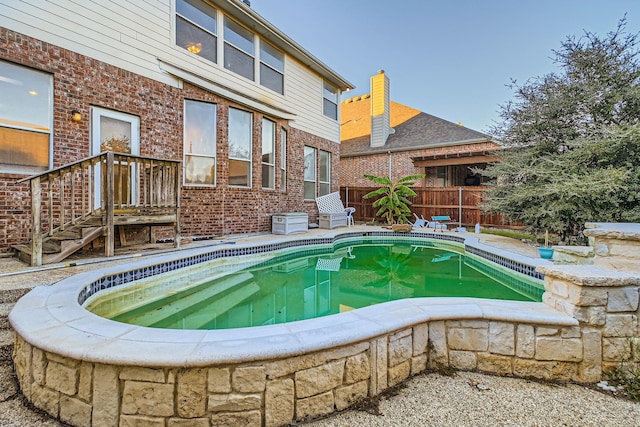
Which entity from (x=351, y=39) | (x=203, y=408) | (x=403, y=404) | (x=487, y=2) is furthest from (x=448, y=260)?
(x=351, y=39)

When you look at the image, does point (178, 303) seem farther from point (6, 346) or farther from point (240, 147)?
point (240, 147)

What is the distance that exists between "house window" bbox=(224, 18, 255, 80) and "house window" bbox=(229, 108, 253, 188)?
1.16 metres

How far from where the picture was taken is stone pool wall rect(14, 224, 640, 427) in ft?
5.71

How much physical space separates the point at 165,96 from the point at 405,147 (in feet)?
37.4

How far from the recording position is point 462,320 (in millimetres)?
2479

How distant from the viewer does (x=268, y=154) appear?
9711 mm

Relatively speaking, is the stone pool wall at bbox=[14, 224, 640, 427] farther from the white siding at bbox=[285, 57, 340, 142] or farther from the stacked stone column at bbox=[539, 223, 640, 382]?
the white siding at bbox=[285, 57, 340, 142]

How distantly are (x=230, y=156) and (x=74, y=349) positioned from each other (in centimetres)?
707

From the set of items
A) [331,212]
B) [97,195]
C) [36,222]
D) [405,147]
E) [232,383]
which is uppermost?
[405,147]

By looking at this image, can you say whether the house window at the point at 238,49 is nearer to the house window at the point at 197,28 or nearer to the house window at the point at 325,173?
the house window at the point at 197,28

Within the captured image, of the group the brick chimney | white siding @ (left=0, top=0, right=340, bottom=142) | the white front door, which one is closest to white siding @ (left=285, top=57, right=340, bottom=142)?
white siding @ (left=0, top=0, right=340, bottom=142)

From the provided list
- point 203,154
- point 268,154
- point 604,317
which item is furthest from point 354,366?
point 268,154

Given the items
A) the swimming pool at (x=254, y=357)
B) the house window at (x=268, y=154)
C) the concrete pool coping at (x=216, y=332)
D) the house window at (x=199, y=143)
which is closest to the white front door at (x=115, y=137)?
the house window at (x=199, y=143)

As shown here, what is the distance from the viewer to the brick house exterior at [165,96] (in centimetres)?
512
